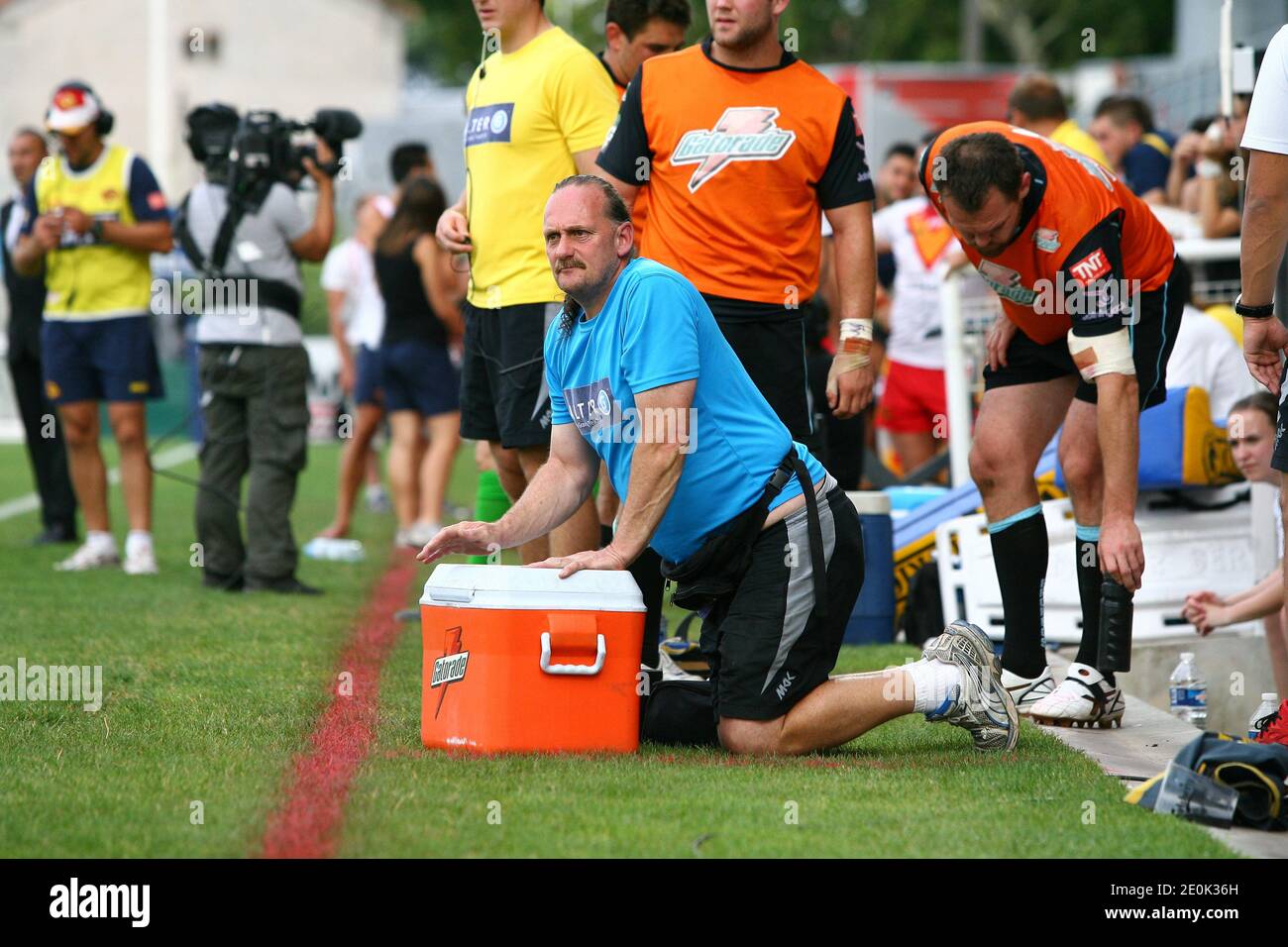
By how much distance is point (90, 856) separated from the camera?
11.9 feet

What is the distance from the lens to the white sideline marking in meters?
14.0

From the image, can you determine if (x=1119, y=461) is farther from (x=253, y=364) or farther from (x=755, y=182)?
(x=253, y=364)

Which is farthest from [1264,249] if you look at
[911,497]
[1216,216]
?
[1216,216]

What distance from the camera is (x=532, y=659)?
4656 millimetres

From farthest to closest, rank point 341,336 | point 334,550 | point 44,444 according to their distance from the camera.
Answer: point 341,336, point 44,444, point 334,550

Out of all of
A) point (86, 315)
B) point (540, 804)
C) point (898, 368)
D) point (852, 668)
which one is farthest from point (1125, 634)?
point (86, 315)

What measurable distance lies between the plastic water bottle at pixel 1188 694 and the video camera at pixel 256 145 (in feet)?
15.7

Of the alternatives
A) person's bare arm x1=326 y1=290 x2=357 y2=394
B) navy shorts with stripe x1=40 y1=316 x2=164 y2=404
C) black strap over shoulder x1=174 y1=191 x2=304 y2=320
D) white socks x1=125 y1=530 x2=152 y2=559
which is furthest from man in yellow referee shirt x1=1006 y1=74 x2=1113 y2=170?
person's bare arm x1=326 y1=290 x2=357 y2=394

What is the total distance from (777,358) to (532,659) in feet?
4.90

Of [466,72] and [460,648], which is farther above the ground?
[466,72]

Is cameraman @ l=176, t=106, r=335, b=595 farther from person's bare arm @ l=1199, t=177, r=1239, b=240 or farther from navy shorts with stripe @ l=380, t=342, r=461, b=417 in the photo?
person's bare arm @ l=1199, t=177, r=1239, b=240

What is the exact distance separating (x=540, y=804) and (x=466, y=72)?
55448 mm

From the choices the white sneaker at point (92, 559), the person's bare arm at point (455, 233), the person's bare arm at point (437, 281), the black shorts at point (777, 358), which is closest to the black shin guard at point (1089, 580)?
the black shorts at point (777, 358)
